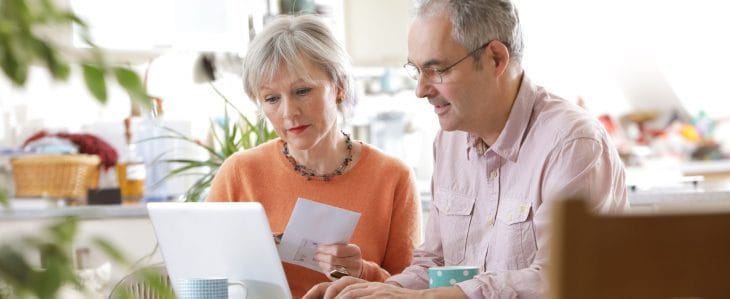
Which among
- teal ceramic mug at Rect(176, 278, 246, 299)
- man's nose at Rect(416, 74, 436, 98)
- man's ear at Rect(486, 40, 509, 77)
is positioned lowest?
teal ceramic mug at Rect(176, 278, 246, 299)

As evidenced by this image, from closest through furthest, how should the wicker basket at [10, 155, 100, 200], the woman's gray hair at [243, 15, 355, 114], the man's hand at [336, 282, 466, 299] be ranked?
the man's hand at [336, 282, 466, 299], the woman's gray hair at [243, 15, 355, 114], the wicker basket at [10, 155, 100, 200]

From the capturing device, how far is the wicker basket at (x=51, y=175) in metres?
3.88

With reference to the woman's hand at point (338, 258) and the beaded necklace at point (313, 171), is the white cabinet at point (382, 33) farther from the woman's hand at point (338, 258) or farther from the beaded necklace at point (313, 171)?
the woman's hand at point (338, 258)

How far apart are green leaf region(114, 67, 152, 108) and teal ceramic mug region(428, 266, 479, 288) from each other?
130cm

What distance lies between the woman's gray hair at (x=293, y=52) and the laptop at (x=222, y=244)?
59 centimetres

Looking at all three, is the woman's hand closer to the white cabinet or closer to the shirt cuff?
the shirt cuff

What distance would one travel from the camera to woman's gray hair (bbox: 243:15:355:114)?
2379 millimetres

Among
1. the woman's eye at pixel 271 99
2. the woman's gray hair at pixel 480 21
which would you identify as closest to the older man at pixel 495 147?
the woman's gray hair at pixel 480 21

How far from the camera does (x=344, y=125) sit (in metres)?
2.60

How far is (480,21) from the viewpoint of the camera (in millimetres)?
1990

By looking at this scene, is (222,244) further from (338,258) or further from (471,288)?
(471,288)

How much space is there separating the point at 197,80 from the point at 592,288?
14.3 feet

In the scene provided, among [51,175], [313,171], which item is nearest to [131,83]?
[313,171]

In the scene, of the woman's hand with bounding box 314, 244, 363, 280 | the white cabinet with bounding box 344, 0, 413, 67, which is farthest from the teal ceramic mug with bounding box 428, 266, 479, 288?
the white cabinet with bounding box 344, 0, 413, 67
